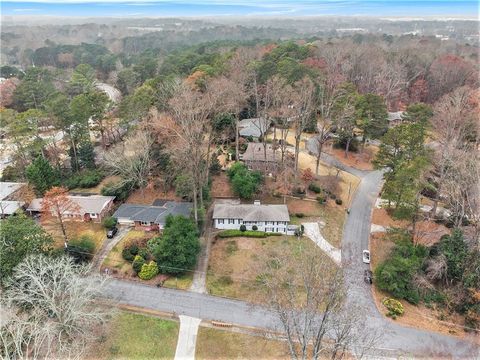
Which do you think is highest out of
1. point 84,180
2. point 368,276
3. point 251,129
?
point 251,129

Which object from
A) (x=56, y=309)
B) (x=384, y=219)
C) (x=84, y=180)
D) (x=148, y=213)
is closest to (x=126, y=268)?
(x=148, y=213)

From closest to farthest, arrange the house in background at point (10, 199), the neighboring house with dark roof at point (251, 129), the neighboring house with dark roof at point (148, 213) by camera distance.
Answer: the neighboring house with dark roof at point (148, 213)
the house in background at point (10, 199)
the neighboring house with dark roof at point (251, 129)

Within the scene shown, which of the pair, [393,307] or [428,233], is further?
[428,233]

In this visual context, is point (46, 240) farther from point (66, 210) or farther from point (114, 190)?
point (114, 190)

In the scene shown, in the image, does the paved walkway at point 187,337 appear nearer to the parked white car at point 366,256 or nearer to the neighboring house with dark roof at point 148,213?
the neighboring house with dark roof at point 148,213

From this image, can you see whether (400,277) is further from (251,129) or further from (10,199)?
(10,199)

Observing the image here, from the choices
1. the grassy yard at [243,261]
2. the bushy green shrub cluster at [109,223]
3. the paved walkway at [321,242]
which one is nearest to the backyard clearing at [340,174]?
the paved walkway at [321,242]

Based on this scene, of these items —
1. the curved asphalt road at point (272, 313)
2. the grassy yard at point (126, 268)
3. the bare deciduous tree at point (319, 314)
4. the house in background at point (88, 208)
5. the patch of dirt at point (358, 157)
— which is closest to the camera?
the bare deciduous tree at point (319, 314)
